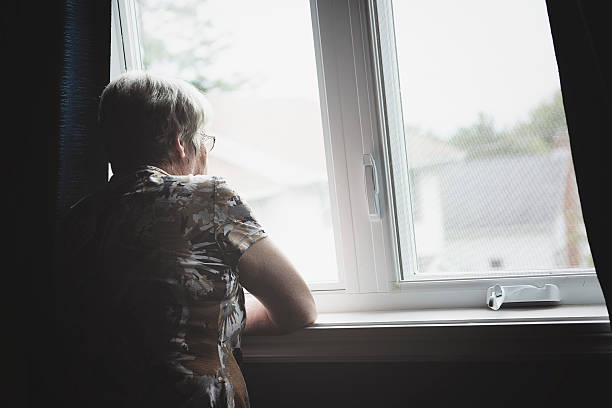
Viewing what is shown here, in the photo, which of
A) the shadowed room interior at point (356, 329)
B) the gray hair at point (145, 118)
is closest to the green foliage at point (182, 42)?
the shadowed room interior at point (356, 329)

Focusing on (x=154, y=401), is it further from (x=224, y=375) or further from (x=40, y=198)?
(x=40, y=198)

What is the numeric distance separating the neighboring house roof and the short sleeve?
1.89 feet

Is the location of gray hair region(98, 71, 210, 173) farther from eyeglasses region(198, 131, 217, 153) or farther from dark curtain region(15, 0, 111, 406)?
dark curtain region(15, 0, 111, 406)

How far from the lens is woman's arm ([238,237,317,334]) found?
1214 mm

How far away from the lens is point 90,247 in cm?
118

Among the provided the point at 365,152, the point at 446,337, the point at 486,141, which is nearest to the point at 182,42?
the point at 365,152

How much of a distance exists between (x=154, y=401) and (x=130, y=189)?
0.43 metres

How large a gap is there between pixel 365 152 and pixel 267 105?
0.34 m

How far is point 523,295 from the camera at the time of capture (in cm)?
140

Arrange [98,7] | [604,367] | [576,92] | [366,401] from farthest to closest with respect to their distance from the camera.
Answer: [98,7] → [366,401] → [604,367] → [576,92]

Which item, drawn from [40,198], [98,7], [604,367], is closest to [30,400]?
[40,198]

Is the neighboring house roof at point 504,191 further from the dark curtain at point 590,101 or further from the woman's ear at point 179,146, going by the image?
the woman's ear at point 179,146

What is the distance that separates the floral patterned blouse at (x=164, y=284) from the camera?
3.69 ft

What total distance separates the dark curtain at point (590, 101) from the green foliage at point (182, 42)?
3.00ft
